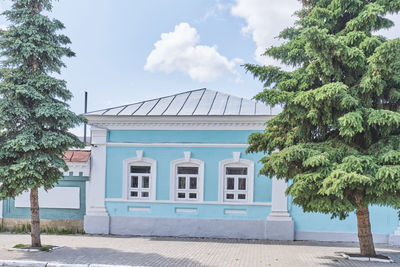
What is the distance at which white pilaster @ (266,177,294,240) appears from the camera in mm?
12617

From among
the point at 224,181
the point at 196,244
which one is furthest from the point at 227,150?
the point at 196,244

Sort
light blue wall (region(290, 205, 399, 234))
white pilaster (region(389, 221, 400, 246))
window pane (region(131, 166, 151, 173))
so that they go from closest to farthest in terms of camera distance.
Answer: white pilaster (region(389, 221, 400, 246))
light blue wall (region(290, 205, 399, 234))
window pane (region(131, 166, 151, 173))

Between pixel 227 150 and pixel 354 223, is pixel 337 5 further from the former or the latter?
pixel 354 223

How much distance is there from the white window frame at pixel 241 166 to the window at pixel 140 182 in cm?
269

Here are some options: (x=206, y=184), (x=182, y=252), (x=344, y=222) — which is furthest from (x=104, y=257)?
(x=344, y=222)

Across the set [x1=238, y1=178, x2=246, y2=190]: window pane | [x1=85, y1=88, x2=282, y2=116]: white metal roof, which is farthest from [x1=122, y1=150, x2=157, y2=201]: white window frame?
[x1=238, y1=178, x2=246, y2=190]: window pane

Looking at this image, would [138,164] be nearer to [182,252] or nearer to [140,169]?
[140,169]

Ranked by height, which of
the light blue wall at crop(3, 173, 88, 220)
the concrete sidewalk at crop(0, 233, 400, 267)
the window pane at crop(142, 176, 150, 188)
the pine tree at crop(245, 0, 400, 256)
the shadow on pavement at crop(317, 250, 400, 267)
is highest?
the pine tree at crop(245, 0, 400, 256)

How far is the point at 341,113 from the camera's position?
8.80 m

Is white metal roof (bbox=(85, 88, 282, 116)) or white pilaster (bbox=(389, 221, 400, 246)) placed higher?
white metal roof (bbox=(85, 88, 282, 116))

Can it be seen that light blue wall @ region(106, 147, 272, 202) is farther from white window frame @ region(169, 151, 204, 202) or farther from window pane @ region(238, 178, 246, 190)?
window pane @ region(238, 178, 246, 190)

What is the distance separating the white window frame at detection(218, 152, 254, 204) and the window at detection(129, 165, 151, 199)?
269 centimetres

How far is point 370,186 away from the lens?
794cm

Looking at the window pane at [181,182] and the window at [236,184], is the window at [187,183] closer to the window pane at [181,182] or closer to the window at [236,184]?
the window pane at [181,182]
